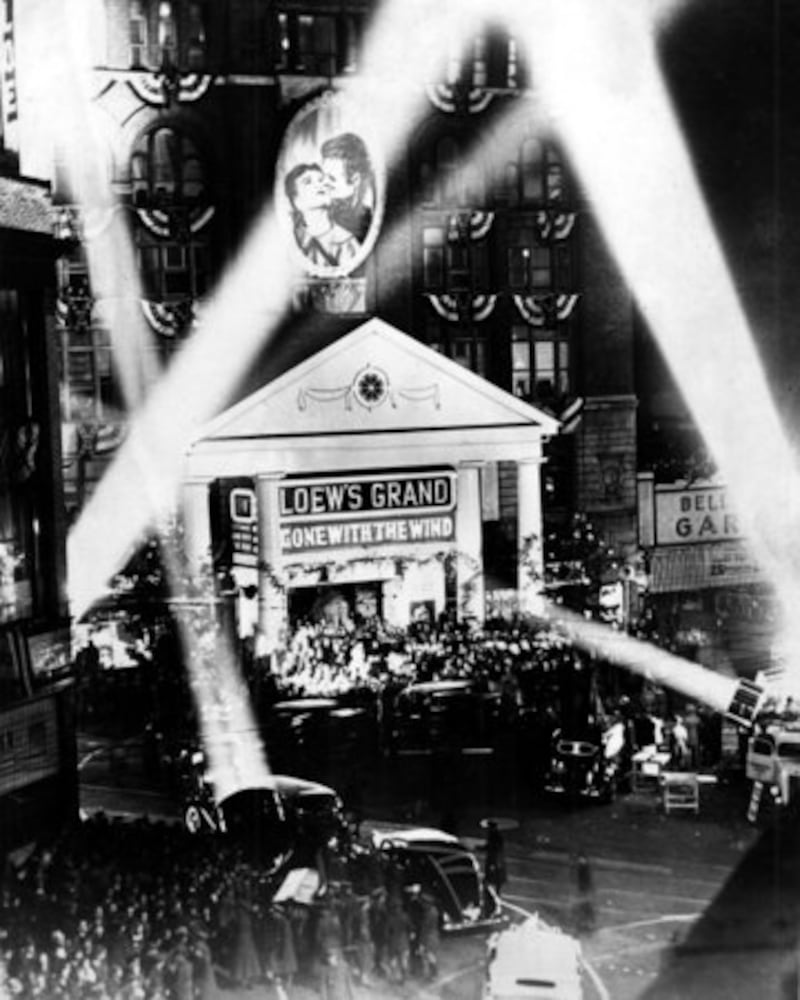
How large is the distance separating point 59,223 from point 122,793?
268 centimetres

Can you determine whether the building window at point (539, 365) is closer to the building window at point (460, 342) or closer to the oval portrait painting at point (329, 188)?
the building window at point (460, 342)

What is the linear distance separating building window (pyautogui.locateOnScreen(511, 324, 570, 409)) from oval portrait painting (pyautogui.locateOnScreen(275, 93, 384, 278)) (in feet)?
3.00

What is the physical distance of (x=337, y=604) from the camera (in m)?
8.06

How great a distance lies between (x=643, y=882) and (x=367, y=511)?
2.26 m

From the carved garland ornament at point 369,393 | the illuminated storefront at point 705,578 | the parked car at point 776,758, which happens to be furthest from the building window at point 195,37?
the parked car at point 776,758

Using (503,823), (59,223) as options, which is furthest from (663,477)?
(59,223)

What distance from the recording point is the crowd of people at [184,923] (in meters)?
7.47

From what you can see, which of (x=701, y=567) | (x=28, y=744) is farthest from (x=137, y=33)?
(x=701, y=567)

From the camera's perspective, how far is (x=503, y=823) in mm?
8141

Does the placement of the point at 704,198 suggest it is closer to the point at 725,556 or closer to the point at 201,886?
the point at 725,556

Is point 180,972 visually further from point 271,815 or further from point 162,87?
point 162,87

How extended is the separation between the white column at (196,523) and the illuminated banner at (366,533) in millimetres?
367

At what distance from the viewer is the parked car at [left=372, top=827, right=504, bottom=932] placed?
789cm

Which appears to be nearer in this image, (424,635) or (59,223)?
(59,223)
